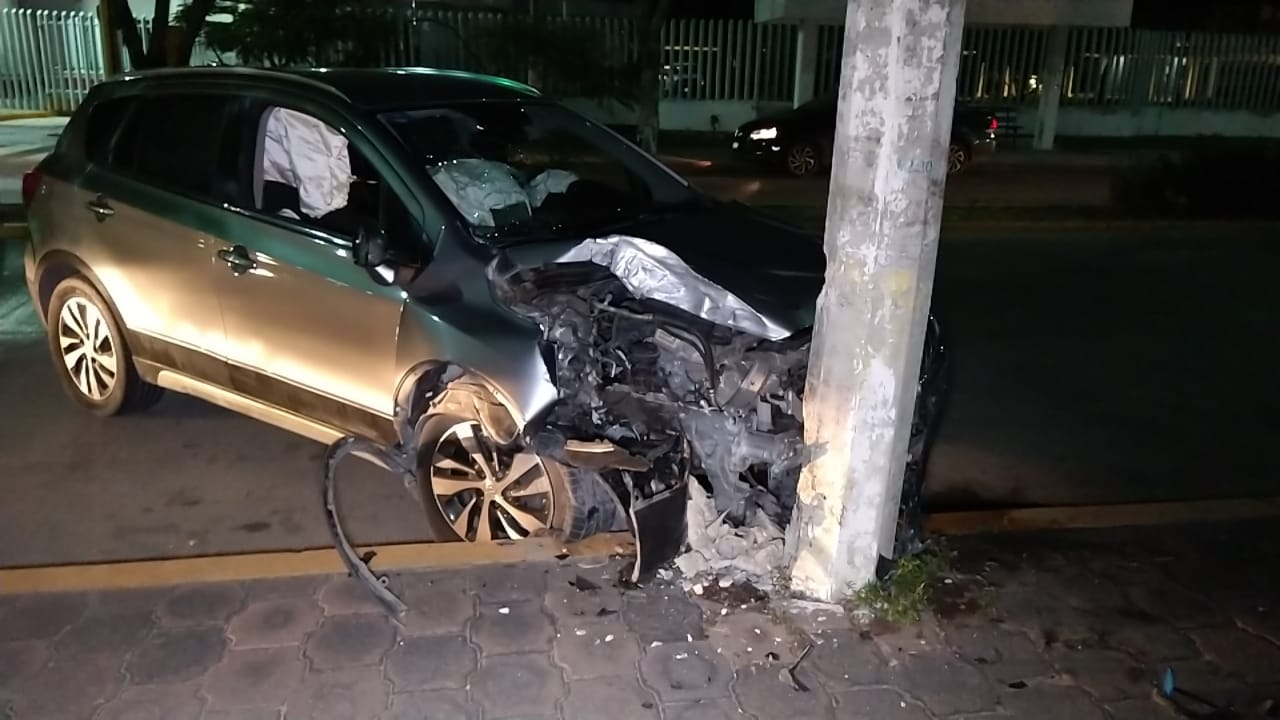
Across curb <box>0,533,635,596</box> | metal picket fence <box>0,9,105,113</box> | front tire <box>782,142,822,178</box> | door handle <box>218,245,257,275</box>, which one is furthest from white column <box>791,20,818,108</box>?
curb <box>0,533,635,596</box>

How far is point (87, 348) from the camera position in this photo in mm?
5410

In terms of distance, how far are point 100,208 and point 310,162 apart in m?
1.01

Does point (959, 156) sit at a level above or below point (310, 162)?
below

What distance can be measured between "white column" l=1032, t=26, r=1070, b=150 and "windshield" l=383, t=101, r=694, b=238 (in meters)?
18.7

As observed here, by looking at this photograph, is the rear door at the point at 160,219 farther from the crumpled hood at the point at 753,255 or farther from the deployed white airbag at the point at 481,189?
the crumpled hood at the point at 753,255

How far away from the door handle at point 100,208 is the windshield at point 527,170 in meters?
1.66

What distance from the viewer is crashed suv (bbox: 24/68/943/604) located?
12.0ft

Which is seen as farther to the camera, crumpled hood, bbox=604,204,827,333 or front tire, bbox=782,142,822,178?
front tire, bbox=782,142,822,178

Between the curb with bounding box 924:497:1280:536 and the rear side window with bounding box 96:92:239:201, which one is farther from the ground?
the rear side window with bounding box 96:92:239:201

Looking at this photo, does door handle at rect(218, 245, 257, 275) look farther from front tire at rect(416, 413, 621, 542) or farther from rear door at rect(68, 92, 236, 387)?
front tire at rect(416, 413, 621, 542)

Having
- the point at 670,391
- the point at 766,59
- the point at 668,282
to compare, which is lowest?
the point at 670,391

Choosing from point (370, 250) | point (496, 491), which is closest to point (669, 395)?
point (496, 491)

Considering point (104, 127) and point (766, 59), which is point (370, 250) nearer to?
point (104, 127)

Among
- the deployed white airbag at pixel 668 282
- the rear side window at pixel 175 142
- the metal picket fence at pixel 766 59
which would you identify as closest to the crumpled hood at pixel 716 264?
the deployed white airbag at pixel 668 282
